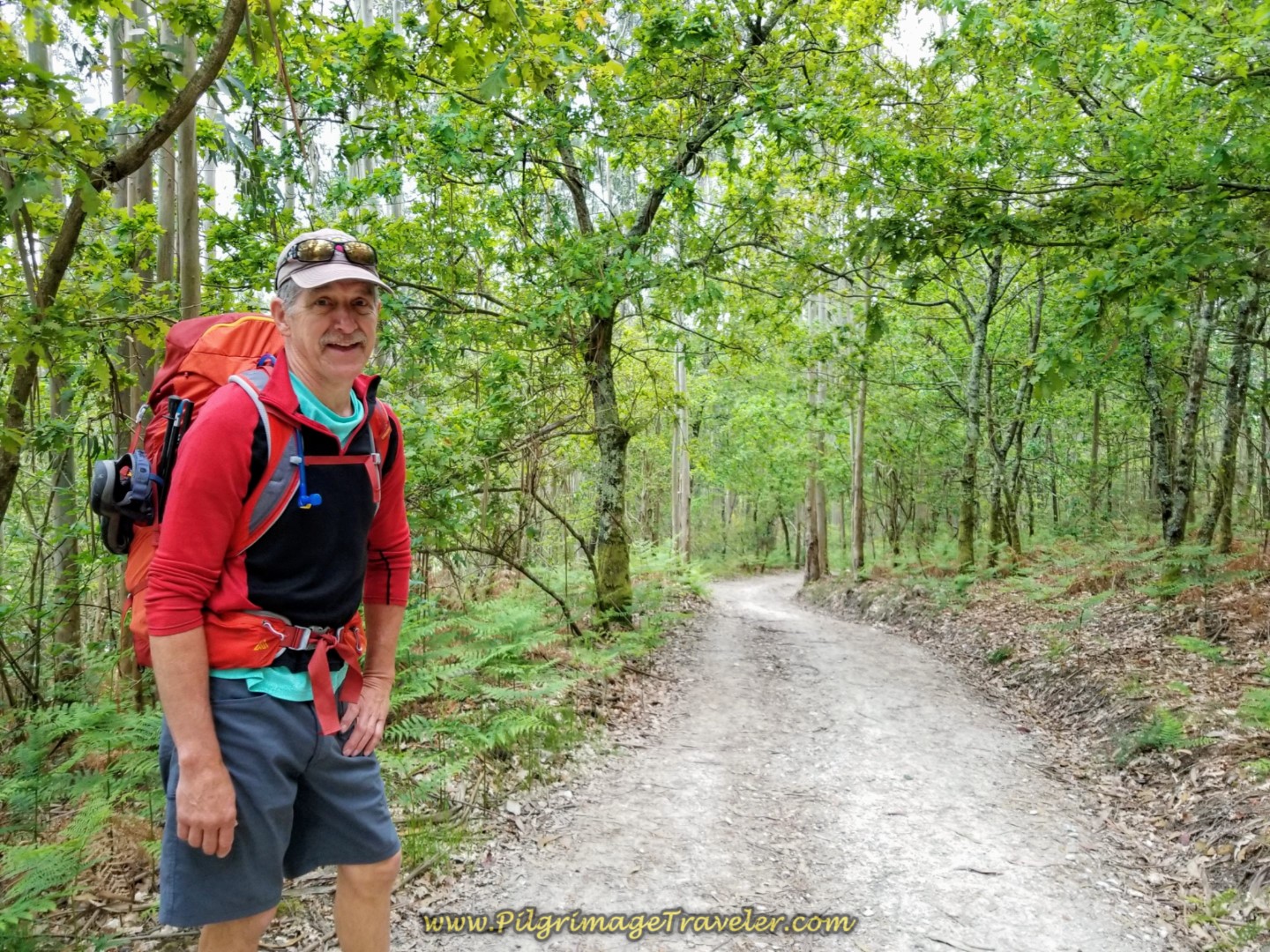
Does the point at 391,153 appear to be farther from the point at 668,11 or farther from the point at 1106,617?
the point at 1106,617

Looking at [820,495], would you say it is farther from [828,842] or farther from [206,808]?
[206,808]

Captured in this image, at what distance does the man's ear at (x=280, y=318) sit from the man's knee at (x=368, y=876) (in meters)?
1.54

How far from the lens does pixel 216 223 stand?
803 cm

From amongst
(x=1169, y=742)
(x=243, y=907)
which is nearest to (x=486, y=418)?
(x=243, y=907)

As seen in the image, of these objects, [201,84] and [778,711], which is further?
[778,711]

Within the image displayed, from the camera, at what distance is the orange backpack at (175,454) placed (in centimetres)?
189

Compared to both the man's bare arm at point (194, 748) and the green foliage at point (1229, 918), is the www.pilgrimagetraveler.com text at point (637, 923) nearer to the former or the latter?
the green foliage at point (1229, 918)

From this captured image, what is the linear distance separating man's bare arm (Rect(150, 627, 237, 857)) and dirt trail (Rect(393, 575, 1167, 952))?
2088mm

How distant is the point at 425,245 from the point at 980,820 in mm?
8038

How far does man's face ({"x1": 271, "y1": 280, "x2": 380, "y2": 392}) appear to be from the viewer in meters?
2.04

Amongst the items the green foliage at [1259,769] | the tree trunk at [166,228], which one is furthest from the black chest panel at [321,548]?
the green foliage at [1259,769]

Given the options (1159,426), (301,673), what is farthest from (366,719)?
(1159,426)

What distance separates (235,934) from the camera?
6.12 ft

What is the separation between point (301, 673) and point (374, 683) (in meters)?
0.37
